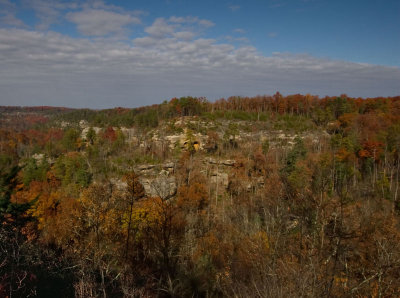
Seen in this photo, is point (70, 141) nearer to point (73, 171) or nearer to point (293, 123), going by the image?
point (73, 171)

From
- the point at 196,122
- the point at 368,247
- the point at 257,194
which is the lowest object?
the point at 257,194

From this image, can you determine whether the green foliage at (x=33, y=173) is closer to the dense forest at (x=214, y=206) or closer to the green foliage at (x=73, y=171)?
the dense forest at (x=214, y=206)

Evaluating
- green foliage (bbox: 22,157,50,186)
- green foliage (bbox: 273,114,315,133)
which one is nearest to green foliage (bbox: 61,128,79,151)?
green foliage (bbox: 22,157,50,186)

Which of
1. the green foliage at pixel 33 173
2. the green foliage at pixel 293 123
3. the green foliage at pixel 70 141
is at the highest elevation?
the green foliage at pixel 293 123

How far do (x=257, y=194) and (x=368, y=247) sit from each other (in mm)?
20630

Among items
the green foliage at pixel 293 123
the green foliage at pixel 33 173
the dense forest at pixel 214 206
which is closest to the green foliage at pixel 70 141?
the dense forest at pixel 214 206

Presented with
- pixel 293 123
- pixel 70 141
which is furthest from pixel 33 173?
pixel 293 123

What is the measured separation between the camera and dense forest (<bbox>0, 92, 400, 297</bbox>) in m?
8.82

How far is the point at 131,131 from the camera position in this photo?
64938 mm

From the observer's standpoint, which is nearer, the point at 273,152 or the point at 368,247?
the point at 368,247

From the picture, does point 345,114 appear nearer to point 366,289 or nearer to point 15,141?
point 366,289

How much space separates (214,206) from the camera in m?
36.3

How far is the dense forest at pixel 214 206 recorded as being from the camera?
8.82 m

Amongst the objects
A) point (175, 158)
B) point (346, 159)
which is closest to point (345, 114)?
point (346, 159)
